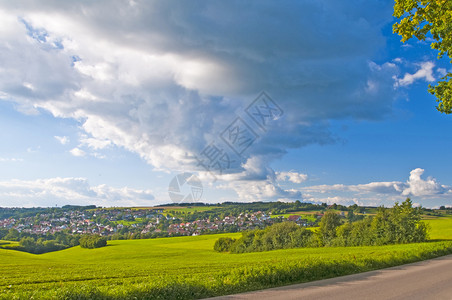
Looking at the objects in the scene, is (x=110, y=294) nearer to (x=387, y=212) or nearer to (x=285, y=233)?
(x=387, y=212)

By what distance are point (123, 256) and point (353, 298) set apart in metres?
70.4

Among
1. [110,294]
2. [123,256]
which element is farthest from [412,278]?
[123,256]

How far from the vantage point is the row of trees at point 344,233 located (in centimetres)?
5456

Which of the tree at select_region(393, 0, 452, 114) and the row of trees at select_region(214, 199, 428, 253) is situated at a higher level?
the tree at select_region(393, 0, 452, 114)

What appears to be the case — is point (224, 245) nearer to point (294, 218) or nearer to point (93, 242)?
point (93, 242)

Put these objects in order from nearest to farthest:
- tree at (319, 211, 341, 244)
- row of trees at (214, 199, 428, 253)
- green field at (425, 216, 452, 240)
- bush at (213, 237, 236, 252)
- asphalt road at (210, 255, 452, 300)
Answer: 1. asphalt road at (210, 255, 452, 300)
2. row of trees at (214, 199, 428, 253)
3. green field at (425, 216, 452, 240)
4. tree at (319, 211, 341, 244)
5. bush at (213, 237, 236, 252)

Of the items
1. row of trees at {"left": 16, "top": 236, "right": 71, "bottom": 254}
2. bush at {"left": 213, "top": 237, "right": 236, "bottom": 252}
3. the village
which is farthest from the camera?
the village

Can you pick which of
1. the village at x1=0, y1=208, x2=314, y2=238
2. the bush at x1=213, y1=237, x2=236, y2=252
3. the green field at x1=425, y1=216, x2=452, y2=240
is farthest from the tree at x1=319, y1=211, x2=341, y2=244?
the village at x1=0, y1=208, x2=314, y2=238

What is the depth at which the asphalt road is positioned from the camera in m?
9.59

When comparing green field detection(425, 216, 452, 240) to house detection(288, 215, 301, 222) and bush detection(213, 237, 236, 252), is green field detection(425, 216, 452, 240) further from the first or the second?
house detection(288, 215, 301, 222)

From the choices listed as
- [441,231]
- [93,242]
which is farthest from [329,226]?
[93,242]

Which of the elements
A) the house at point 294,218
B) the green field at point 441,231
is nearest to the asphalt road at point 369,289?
the green field at point 441,231

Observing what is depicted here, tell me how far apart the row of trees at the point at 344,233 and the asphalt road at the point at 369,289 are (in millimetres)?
46542

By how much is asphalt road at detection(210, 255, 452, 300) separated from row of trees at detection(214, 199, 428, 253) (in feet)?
153
